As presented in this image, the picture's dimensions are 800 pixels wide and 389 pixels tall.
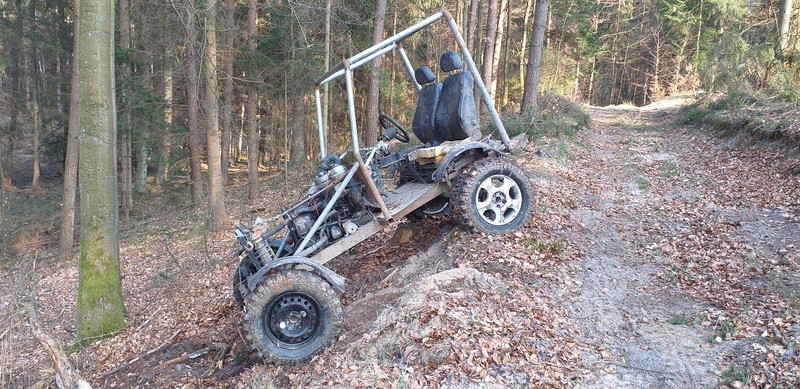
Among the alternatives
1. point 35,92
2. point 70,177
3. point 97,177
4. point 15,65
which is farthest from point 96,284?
point 35,92

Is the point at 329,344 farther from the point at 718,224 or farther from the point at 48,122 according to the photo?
the point at 48,122

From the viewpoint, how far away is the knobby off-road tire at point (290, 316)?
4.64m

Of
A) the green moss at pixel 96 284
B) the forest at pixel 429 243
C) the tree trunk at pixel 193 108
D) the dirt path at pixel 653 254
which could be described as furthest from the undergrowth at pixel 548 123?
the green moss at pixel 96 284

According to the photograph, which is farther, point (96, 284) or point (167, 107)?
point (167, 107)

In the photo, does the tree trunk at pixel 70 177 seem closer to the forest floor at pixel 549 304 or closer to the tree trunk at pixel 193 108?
the tree trunk at pixel 193 108

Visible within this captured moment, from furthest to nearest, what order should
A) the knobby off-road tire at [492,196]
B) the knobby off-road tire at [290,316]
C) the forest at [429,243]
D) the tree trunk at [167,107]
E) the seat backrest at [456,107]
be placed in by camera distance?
1. the tree trunk at [167,107]
2. the seat backrest at [456,107]
3. the knobby off-road tire at [492,196]
4. the knobby off-road tire at [290,316]
5. the forest at [429,243]

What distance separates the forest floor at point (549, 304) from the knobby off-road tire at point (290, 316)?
0.49ft

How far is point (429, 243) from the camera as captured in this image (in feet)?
22.2

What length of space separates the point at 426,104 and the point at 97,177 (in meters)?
4.45

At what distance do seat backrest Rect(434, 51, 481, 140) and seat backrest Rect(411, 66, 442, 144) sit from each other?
0.11 meters

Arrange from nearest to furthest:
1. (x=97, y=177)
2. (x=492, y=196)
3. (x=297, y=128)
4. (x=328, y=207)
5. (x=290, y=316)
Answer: (x=290, y=316) → (x=328, y=207) → (x=492, y=196) → (x=97, y=177) → (x=297, y=128)

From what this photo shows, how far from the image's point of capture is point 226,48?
48.7 feet

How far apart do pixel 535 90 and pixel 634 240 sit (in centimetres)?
913

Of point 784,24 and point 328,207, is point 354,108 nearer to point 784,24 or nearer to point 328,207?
point 328,207
